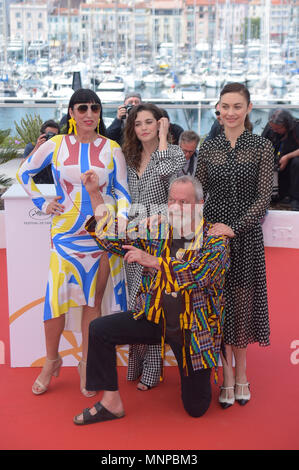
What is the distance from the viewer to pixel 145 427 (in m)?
2.86

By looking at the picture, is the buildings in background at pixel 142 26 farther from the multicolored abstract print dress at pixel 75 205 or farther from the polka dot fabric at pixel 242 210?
the polka dot fabric at pixel 242 210

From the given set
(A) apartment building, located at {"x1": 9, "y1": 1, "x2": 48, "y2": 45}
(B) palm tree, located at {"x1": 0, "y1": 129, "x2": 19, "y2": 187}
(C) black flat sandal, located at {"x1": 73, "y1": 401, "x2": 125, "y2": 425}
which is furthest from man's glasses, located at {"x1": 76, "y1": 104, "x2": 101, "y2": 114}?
(A) apartment building, located at {"x1": 9, "y1": 1, "x2": 48, "y2": 45}

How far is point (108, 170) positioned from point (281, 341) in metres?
1.61

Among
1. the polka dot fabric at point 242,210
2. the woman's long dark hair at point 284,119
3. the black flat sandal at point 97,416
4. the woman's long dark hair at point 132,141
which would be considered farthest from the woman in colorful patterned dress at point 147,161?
the woman's long dark hair at point 284,119

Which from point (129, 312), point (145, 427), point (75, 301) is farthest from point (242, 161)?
point (145, 427)

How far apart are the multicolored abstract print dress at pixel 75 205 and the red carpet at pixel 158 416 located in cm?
46

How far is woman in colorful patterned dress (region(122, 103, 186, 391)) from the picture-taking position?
303cm

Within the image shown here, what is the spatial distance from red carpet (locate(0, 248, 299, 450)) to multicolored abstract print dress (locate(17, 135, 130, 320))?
0.46 m

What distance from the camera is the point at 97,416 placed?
9.44ft

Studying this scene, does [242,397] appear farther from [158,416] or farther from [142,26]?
[142,26]

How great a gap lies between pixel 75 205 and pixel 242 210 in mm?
785

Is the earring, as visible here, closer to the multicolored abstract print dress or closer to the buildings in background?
the multicolored abstract print dress

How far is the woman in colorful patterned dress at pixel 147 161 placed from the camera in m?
3.03

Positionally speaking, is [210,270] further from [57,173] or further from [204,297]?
[57,173]
